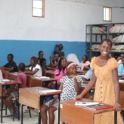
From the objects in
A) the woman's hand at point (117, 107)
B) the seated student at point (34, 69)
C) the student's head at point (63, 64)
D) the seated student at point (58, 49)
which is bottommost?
the woman's hand at point (117, 107)

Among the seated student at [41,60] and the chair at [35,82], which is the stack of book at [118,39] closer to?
the seated student at [41,60]

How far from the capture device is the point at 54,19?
10141mm

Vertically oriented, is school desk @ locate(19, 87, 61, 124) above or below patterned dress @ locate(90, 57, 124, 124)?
below

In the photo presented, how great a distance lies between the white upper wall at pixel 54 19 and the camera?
9.04 metres

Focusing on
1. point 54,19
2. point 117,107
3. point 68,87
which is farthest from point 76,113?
point 54,19

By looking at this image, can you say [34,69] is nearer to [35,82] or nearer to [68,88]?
[35,82]

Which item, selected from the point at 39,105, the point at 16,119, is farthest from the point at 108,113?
the point at 16,119

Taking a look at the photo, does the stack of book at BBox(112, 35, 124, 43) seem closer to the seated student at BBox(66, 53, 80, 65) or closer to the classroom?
the classroom

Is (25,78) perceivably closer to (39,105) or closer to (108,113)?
(39,105)

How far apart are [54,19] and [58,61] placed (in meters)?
5.05

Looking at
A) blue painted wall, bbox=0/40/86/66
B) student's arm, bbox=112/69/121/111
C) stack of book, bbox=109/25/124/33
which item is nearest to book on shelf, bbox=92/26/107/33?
stack of book, bbox=109/25/124/33

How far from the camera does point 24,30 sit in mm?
9383

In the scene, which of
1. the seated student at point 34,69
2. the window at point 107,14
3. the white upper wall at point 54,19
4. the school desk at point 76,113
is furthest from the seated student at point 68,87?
the window at point 107,14

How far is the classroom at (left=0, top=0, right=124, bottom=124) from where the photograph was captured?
2879mm
